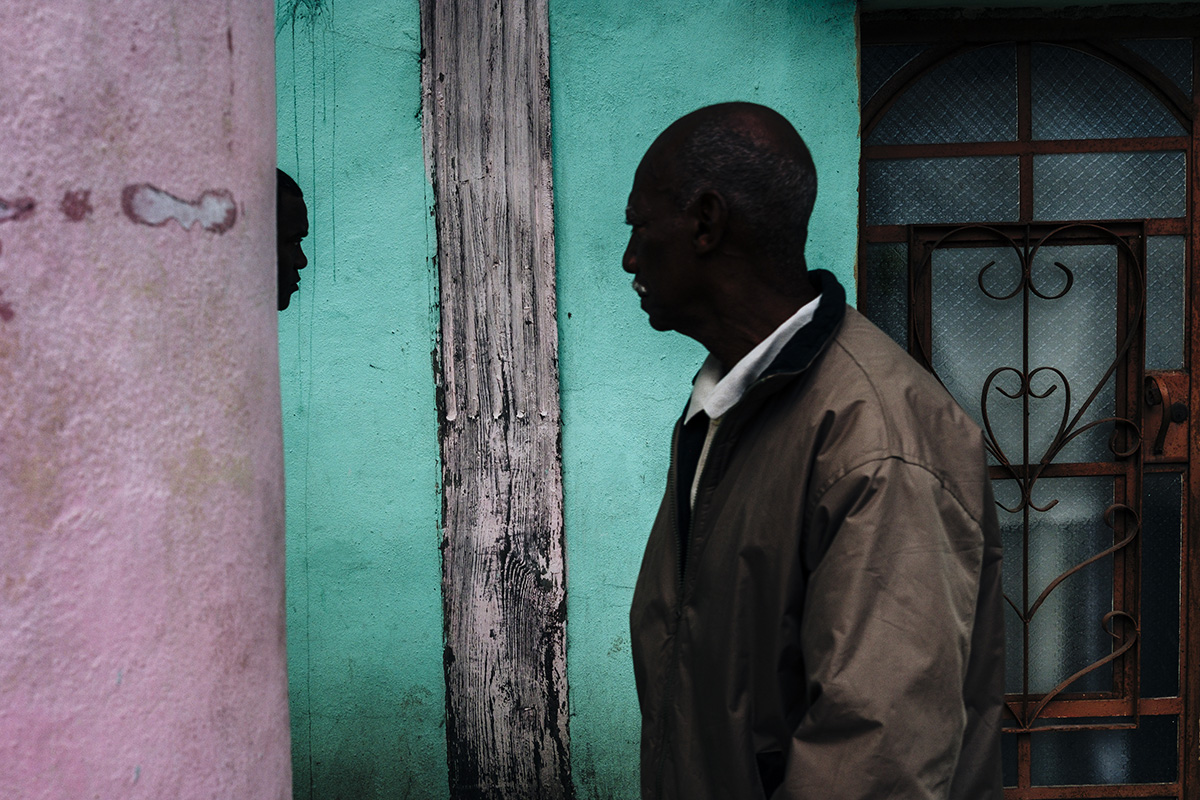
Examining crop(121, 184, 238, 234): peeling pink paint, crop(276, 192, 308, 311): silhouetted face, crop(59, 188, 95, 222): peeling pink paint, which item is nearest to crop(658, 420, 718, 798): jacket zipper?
crop(121, 184, 238, 234): peeling pink paint

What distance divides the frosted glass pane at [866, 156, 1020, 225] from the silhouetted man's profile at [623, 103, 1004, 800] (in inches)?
70.7

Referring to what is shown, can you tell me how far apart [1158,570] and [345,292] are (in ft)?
9.45

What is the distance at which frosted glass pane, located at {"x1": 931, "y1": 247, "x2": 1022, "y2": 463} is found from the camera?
3061 mm

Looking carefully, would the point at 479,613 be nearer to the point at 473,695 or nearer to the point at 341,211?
the point at 473,695

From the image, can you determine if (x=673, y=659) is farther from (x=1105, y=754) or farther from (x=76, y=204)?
(x=1105, y=754)

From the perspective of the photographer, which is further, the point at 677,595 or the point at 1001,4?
the point at 1001,4

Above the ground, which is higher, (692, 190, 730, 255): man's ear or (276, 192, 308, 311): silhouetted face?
(276, 192, 308, 311): silhouetted face

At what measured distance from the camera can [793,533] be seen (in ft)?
4.07

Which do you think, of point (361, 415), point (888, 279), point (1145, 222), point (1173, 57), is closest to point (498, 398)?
point (361, 415)

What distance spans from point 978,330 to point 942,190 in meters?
0.49

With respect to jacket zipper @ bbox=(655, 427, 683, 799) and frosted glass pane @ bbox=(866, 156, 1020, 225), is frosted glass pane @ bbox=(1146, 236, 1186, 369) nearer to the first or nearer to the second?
frosted glass pane @ bbox=(866, 156, 1020, 225)

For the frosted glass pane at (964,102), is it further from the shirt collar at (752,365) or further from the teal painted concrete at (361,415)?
the shirt collar at (752,365)

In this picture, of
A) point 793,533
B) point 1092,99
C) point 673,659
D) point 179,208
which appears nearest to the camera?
point 179,208

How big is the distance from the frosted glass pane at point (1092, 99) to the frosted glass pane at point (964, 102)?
3.7 inches
